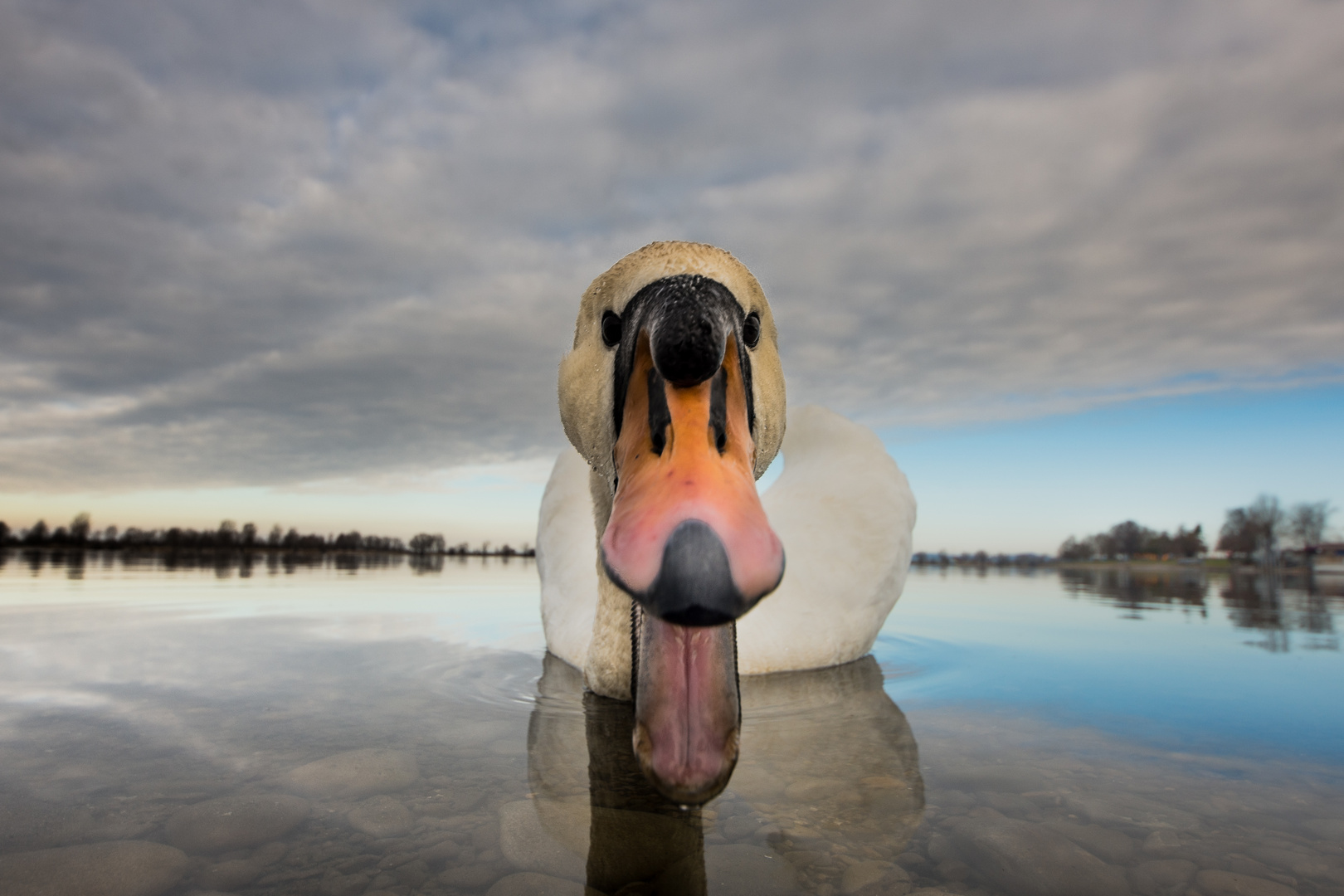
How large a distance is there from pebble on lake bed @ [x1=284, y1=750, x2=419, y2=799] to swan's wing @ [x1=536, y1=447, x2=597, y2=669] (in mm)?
1749

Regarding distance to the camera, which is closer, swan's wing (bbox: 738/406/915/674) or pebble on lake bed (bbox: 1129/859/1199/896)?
pebble on lake bed (bbox: 1129/859/1199/896)

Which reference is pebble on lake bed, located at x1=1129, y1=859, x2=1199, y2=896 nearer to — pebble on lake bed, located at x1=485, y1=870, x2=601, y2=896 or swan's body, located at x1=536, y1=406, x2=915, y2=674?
pebble on lake bed, located at x1=485, y1=870, x2=601, y2=896

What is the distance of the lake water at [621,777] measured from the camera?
2.01 metres

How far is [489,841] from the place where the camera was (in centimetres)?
215

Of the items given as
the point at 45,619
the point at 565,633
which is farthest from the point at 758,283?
the point at 45,619

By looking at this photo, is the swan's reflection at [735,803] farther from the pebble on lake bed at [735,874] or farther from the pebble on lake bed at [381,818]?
the pebble on lake bed at [381,818]

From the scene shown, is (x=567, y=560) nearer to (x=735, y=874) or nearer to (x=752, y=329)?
(x=752, y=329)

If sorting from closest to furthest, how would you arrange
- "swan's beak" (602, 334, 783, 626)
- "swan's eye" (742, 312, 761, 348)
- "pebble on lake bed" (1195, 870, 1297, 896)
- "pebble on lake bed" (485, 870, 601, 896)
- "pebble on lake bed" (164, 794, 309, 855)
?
"swan's beak" (602, 334, 783, 626) → "pebble on lake bed" (485, 870, 601, 896) → "pebble on lake bed" (1195, 870, 1297, 896) → "pebble on lake bed" (164, 794, 309, 855) → "swan's eye" (742, 312, 761, 348)

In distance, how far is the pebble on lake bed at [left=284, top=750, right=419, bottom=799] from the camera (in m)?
2.57

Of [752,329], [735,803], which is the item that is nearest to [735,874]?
[735,803]

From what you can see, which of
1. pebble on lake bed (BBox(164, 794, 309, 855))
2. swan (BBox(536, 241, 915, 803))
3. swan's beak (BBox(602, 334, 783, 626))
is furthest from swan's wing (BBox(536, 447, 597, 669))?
swan's beak (BBox(602, 334, 783, 626))

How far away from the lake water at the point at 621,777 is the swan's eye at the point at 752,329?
1.65 metres

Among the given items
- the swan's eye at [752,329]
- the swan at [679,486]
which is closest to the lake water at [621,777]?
the swan at [679,486]

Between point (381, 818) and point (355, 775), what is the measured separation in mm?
510
